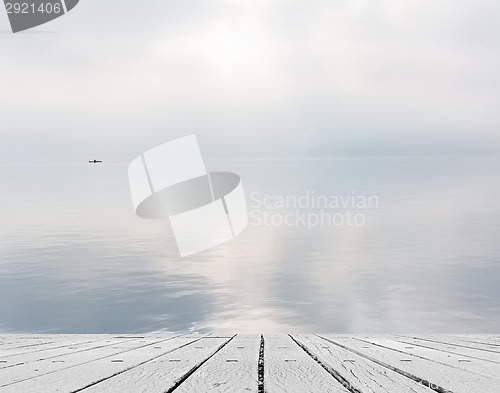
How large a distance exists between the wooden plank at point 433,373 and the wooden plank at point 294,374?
0.50 meters

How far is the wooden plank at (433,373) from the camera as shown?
3.02 m

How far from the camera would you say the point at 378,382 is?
3.10 meters

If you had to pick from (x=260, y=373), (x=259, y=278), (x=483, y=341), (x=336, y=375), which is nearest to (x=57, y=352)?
(x=260, y=373)

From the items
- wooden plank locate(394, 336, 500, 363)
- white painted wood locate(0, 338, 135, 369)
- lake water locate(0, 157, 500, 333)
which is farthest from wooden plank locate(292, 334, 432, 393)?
lake water locate(0, 157, 500, 333)

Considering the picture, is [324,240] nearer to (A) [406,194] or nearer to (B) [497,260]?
(B) [497,260]

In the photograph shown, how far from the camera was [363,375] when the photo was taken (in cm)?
331

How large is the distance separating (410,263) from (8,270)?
18207mm

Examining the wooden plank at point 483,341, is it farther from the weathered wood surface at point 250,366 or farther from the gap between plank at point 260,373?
the gap between plank at point 260,373

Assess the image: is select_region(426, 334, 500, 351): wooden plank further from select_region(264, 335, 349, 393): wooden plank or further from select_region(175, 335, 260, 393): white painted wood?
select_region(175, 335, 260, 393): white painted wood

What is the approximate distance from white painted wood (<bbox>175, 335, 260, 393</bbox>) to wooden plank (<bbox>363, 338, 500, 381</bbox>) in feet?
4.40

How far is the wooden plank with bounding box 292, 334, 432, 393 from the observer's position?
2957 millimetres

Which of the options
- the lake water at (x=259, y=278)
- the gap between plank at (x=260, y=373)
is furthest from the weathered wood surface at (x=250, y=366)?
the lake water at (x=259, y=278)

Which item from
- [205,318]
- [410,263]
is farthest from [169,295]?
[410,263]
